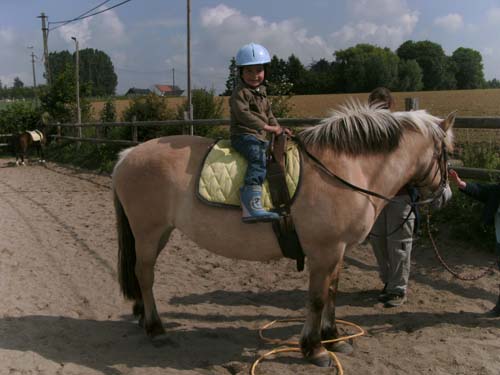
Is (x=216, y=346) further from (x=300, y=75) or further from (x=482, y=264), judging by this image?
(x=300, y=75)

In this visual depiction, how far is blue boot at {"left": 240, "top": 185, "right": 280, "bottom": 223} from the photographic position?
9.74 feet

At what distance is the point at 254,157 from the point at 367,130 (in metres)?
0.84

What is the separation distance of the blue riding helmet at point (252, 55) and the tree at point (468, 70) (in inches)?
2542

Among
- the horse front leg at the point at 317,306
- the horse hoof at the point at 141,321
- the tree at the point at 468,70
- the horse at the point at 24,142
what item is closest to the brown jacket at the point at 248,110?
the horse front leg at the point at 317,306

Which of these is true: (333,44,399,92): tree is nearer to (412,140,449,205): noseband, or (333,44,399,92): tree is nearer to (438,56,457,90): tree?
(438,56,457,90): tree

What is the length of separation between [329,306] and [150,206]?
165 centimetres

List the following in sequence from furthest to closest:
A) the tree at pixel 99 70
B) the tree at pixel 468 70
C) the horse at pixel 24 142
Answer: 1. the tree at pixel 99 70
2. the tree at pixel 468 70
3. the horse at pixel 24 142

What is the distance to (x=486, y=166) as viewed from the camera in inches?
207

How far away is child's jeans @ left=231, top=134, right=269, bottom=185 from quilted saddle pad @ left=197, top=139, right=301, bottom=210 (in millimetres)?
90

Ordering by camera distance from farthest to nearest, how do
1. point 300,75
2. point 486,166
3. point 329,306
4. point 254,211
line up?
1. point 300,75
2. point 486,166
3. point 329,306
4. point 254,211

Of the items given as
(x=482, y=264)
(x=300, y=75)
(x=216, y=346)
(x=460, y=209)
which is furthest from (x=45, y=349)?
(x=300, y=75)

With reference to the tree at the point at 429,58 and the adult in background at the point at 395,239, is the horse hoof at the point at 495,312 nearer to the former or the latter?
the adult in background at the point at 395,239

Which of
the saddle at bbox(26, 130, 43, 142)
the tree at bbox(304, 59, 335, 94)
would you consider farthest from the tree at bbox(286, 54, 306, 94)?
the saddle at bbox(26, 130, 43, 142)

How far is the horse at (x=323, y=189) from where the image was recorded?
3000 mm
